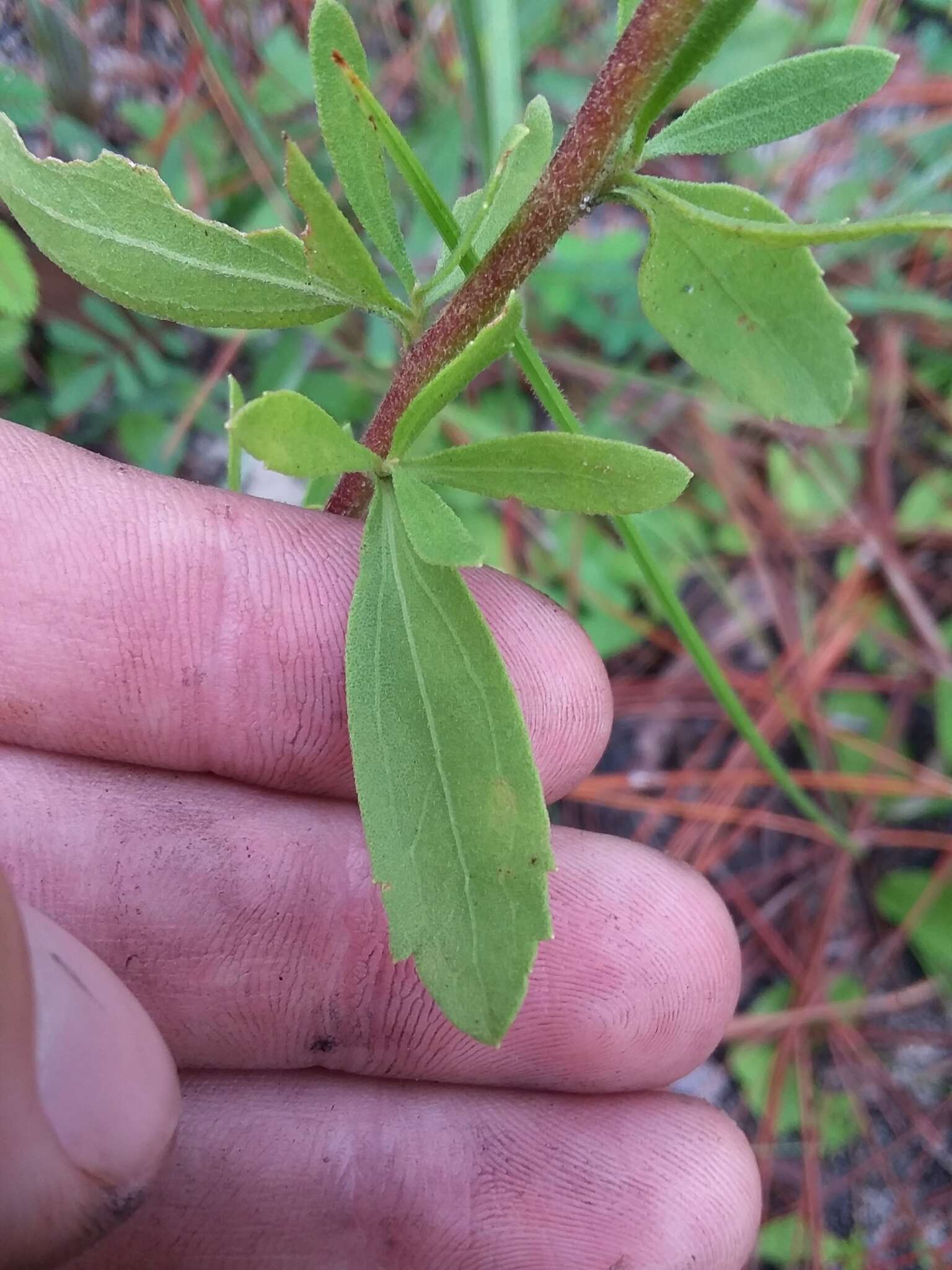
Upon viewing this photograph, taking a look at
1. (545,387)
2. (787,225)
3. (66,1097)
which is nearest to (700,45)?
(787,225)

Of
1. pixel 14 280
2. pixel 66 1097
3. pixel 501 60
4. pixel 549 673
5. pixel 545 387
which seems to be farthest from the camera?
pixel 501 60

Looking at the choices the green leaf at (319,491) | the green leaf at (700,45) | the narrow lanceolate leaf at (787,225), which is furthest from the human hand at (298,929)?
the green leaf at (700,45)

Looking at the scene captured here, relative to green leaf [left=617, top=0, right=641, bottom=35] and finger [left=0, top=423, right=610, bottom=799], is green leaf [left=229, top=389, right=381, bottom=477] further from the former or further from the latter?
green leaf [left=617, top=0, right=641, bottom=35]

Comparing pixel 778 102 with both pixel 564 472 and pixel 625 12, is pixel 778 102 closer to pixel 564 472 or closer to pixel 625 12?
pixel 625 12

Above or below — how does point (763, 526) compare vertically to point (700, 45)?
below

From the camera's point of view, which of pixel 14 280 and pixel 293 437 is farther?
pixel 14 280

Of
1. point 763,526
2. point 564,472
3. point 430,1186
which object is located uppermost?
point 564,472

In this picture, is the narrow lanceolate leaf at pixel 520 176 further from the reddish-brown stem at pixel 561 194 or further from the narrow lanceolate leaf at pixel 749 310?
the narrow lanceolate leaf at pixel 749 310
